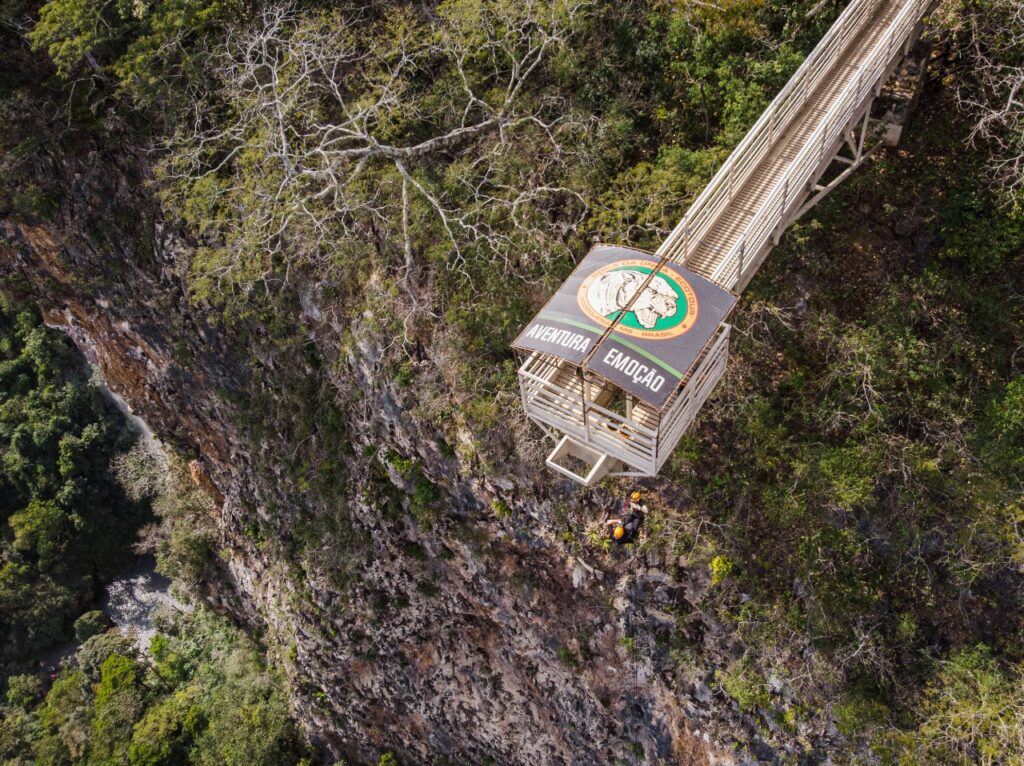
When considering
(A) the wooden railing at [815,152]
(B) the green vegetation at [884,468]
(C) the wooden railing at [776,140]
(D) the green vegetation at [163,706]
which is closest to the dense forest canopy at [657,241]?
(B) the green vegetation at [884,468]

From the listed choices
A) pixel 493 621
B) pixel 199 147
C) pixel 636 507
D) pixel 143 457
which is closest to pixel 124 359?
pixel 143 457

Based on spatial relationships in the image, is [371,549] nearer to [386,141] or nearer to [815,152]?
[386,141]

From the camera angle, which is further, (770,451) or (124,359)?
(124,359)

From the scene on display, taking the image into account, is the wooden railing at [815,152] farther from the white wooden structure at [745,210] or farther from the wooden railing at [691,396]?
the wooden railing at [691,396]

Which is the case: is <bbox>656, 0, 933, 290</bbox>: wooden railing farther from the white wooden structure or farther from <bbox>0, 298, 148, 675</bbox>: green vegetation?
<bbox>0, 298, 148, 675</bbox>: green vegetation

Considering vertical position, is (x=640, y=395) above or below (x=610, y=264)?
below

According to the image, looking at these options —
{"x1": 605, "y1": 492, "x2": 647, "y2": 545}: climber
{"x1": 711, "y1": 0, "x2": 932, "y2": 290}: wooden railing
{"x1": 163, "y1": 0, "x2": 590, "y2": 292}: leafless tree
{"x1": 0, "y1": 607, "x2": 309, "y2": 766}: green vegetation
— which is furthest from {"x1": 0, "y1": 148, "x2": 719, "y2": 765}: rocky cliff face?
{"x1": 711, "y1": 0, "x2": 932, "y2": 290}: wooden railing

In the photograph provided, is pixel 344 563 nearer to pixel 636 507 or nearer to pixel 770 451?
pixel 636 507
